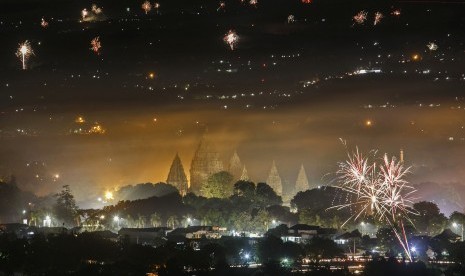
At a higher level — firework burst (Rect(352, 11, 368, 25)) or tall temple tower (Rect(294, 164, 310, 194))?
firework burst (Rect(352, 11, 368, 25))

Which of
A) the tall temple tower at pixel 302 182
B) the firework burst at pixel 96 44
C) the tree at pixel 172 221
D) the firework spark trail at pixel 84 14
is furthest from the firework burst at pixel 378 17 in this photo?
the tree at pixel 172 221

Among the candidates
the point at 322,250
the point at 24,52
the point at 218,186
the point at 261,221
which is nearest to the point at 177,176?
the point at 218,186

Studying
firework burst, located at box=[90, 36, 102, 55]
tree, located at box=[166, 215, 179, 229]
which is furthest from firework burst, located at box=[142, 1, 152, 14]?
tree, located at box=[166, 215, 179, 229]

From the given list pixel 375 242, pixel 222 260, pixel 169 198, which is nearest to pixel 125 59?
pixel 169 198

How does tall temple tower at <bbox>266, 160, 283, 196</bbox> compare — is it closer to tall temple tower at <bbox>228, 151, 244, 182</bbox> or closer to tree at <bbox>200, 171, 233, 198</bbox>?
tall temple tower at <bbox>228, 151, 244, 182</bbox>

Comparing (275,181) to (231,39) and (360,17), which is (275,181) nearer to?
(231,39)

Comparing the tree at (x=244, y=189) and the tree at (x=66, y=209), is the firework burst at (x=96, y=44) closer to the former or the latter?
the tree at (x=66, y=209)

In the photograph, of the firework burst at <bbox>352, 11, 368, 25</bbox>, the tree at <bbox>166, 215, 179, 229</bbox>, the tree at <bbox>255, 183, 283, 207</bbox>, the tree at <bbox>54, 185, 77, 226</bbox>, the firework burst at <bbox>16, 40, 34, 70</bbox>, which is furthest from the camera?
the firework burst at <bbox>352, 11, 368, 25</bbox>
